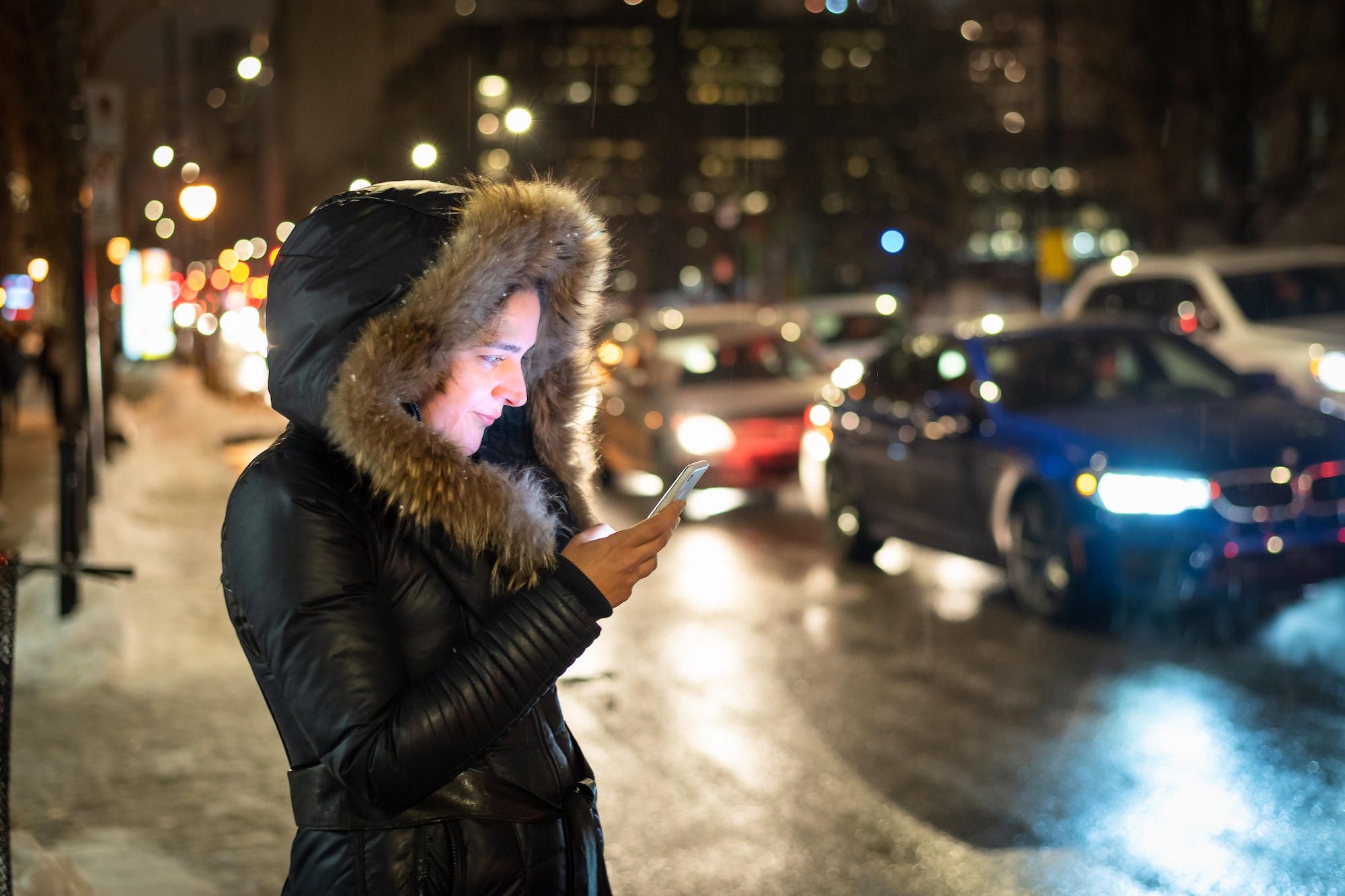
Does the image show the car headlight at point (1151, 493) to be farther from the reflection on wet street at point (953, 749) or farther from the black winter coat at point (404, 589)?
the black winter coat at point (404, 589)

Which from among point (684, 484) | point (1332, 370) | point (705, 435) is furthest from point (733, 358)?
point (684, 484)

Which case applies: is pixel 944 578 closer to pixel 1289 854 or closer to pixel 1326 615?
pixel 1326 615

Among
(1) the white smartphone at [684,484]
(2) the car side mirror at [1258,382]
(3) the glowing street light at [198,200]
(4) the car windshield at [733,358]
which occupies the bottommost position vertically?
(4) the car windshield at [733,358]

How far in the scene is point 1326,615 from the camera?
8477 millimetres

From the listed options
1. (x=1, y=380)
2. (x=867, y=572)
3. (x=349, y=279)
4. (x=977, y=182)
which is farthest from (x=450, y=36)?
(x=349, y=279)

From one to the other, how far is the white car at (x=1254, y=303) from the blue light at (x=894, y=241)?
24.5 m

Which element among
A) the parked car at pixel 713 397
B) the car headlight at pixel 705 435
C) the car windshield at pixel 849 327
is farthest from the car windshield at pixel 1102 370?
the car windshield at pixel 849 327

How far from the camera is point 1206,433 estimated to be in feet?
27.2

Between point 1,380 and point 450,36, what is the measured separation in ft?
82.6

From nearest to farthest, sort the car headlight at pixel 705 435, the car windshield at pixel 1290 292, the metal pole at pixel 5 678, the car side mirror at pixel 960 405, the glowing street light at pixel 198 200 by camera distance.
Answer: the metal pole at pixel 5 678 < the car side mirror at pixel 960 405 < the car windshield at pixel 1290 292 < the car headlight at pixel 705 435 < the glowing street light at pixel 198 200

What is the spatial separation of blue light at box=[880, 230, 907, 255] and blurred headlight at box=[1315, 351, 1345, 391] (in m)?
27.1

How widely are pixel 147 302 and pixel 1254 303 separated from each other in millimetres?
30861

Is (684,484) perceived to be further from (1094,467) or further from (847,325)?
(847,325)

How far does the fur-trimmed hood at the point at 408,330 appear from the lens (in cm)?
217
